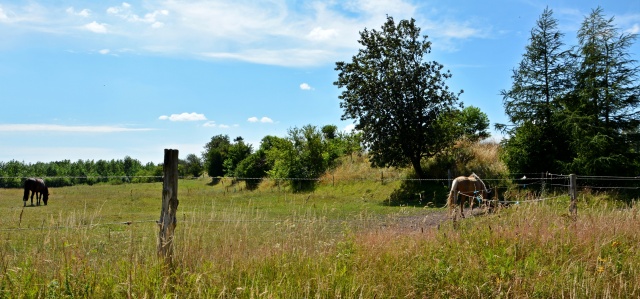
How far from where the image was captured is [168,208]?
5156 millimetres

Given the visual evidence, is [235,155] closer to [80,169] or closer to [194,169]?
[194,169]

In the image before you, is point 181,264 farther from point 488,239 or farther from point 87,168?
point 87,168

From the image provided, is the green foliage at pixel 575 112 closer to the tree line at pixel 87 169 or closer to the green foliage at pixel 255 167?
the green foliage at pixel 255 167

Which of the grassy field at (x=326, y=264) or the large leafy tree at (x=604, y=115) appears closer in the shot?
the grassy field at (x=326, y=264)

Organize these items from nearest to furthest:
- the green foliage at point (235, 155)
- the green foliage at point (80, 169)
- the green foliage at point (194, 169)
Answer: the green foliage at point (235, 155), the green foliage at point (80, 169), the green foliage at point (194, 169)

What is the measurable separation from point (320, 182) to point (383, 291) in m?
27.9

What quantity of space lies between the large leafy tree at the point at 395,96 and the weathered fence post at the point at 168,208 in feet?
68.4

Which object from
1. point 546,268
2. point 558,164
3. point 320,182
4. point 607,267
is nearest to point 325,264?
point 546,268

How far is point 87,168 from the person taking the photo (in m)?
88.4

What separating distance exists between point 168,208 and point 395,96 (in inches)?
853

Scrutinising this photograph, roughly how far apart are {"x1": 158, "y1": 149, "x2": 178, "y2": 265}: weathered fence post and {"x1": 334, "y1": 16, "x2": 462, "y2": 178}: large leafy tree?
68.4ft

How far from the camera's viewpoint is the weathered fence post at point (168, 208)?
505cm

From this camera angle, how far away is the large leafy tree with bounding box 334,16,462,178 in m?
25.6

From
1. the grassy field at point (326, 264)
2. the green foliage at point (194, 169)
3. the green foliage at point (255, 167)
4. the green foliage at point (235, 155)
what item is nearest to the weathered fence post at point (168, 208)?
the grassy field at point (326, 264)
